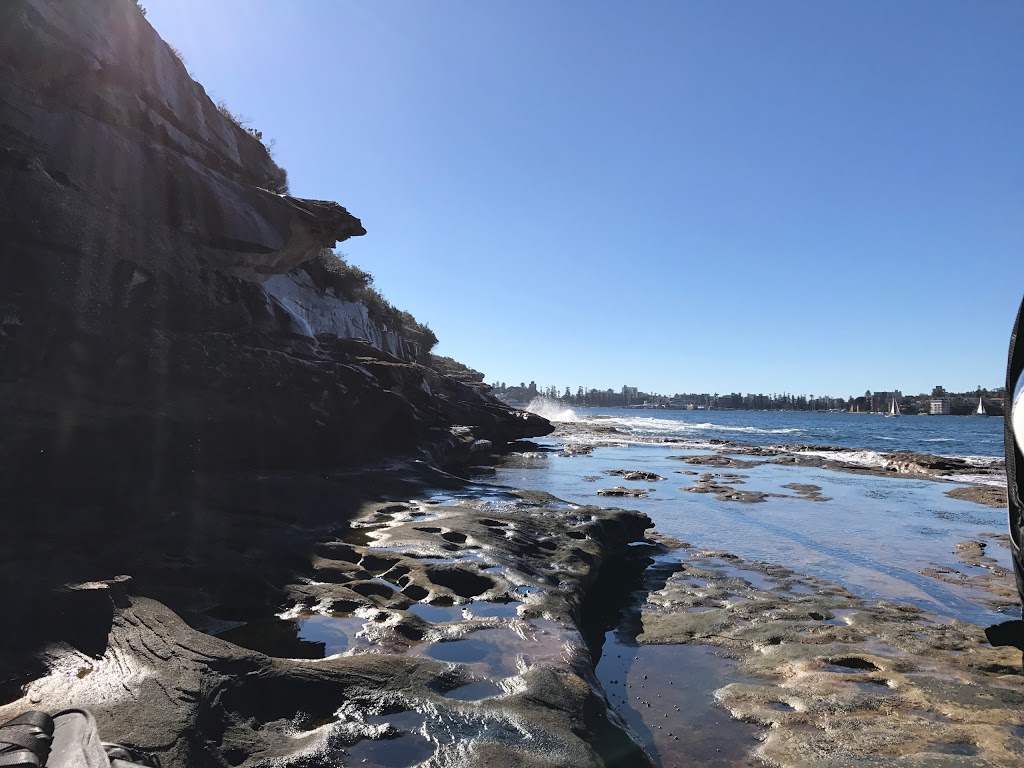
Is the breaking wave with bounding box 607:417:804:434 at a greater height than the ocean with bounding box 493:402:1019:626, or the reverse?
the breaking wave with bounding box 607:417:804:434

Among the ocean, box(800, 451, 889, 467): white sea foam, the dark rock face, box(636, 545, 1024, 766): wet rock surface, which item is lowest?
the ocean

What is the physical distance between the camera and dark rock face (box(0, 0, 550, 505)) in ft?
29.9

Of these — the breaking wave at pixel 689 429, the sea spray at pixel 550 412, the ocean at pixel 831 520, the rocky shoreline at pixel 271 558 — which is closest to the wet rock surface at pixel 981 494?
the ocean at pixel 831 520

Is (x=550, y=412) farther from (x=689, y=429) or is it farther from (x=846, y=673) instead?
(x=846, y=673)

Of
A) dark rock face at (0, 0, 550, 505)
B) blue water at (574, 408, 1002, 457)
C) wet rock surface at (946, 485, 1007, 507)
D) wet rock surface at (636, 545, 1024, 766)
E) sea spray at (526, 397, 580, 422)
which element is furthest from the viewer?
sea spray at (526, 397, 580, 422)

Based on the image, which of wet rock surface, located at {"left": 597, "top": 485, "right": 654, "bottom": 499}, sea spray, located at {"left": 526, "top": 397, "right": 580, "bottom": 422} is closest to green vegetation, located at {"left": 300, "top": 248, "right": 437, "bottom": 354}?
wet rock surface, located at {"left": 597, "top": 485, "right": 654, "bottom": 499}

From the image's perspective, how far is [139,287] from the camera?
11.5 m

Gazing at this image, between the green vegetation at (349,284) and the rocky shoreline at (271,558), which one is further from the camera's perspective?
the green vegetation at (349,284)

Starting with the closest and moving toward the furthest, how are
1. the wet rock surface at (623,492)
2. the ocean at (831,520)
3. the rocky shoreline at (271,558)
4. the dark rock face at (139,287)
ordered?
the rocky shoreline at (271,558) < the dark rock face at (139,287) < the ocean at (831,520) < the wet rock surface at (623,492)

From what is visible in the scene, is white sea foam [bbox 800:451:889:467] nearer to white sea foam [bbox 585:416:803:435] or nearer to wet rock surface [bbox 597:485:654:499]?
wet rock surface [bbox 597:485:654:499]

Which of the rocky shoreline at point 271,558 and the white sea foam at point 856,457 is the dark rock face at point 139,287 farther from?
the white sea foam at point 856,457

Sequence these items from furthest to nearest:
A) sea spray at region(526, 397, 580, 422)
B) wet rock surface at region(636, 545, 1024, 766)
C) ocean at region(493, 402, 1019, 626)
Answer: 1. sea spray at region(526, 397, 580, 422)
2. ocean at region(493, 402, 1019, 626)
3. wet rock surface at region(636, 545, 1024, 766)

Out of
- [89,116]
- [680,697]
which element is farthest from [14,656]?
[89,116]

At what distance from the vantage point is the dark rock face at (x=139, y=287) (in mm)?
9109
